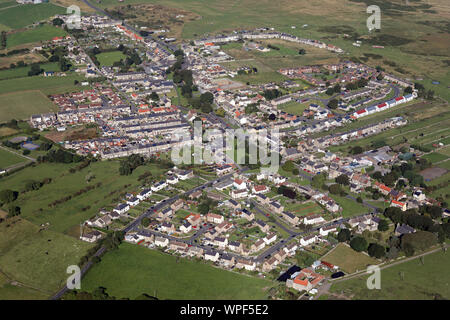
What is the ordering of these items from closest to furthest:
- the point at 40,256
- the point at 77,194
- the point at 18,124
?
the point at 40,256 → the point at 77,194 → the point at 18,124

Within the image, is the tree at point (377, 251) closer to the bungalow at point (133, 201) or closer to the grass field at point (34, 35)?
the bungalow at point (133, 201)

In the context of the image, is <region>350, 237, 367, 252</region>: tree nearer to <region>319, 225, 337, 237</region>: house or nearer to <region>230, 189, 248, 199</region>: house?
<region>319, 225, 337, 237</region>: house

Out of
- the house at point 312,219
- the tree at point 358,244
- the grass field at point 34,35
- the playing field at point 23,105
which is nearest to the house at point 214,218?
the house at point 312,219

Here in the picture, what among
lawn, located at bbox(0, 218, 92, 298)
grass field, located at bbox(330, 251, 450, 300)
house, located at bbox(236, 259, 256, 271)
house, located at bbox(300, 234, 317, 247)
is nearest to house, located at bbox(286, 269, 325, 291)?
grass field, located at bbox(330, 251, 450, 300)

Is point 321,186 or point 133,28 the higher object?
point 133,28

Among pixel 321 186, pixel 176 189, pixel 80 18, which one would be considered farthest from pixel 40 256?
pixel 80 18
